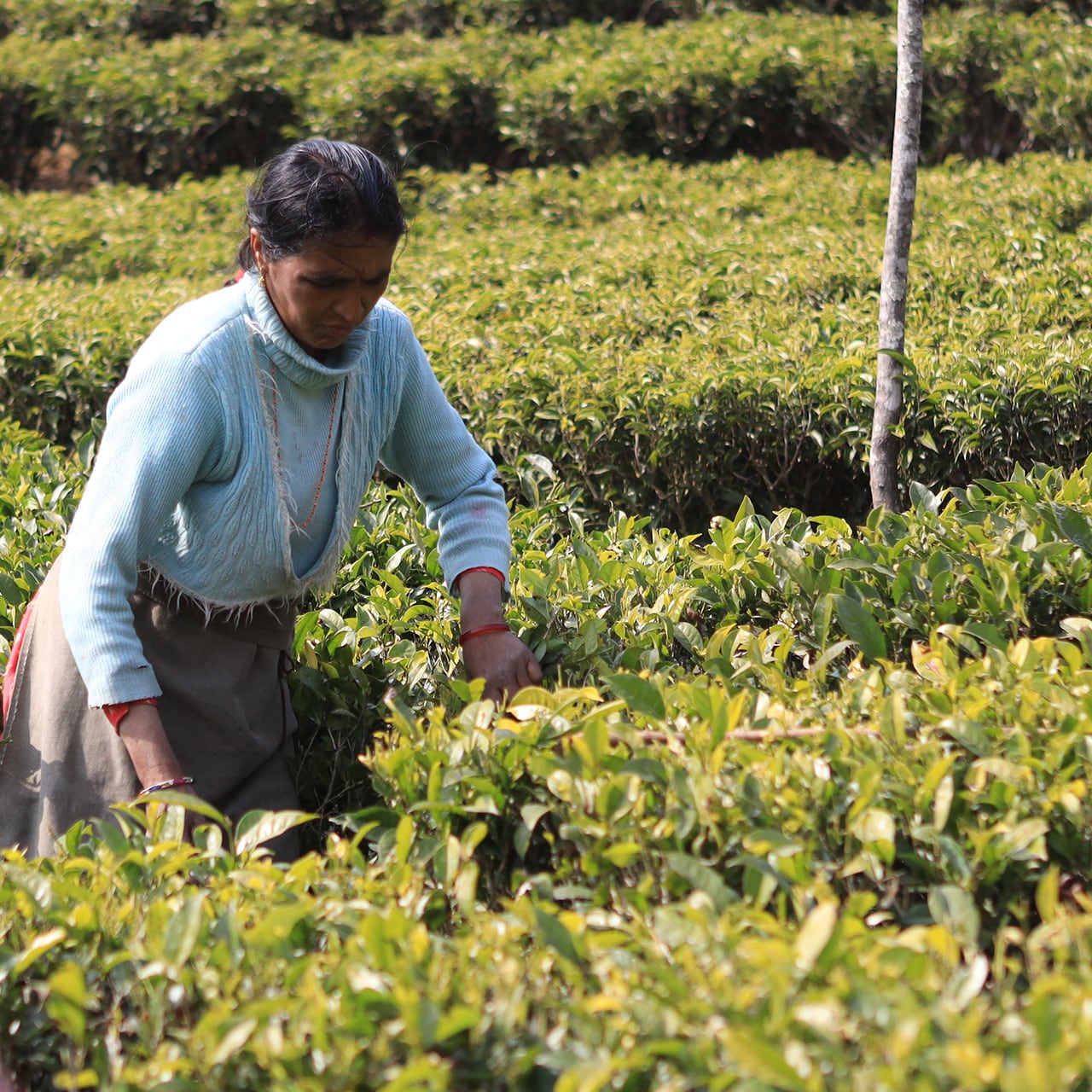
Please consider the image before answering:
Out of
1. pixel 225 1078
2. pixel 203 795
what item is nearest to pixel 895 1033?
pixel 225 1078

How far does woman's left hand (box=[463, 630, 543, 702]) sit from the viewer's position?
2314 millimetres

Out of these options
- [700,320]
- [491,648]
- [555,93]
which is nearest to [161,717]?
Result: [491,648]

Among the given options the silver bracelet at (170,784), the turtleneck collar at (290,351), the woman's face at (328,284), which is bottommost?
the silver bracelet at (170,784)

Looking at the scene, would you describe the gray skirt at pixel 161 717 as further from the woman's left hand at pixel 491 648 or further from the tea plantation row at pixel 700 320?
the tea plantation row at pixel 700 320

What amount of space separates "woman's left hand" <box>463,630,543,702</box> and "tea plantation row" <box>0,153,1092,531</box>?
158cm

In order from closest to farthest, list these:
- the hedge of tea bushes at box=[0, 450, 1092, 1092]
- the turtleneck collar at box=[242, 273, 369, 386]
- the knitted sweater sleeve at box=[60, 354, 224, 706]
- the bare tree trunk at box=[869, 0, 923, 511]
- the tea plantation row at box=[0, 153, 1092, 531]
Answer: the hedge of tea bushes at box=[0, 450, 1092, 1092] → the knitted sweater sleeve at box=[60, 354, 224, 706] → the turtleneck collar at box=[242, 273, 369, 386] → the bare tree trunk at box=[869, 0, 923, 511] → the tea plantation row at box=[0, 153, 1092, 531]

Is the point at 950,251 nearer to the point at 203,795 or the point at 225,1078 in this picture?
the point at 203,795

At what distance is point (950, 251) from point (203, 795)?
390 centimetres

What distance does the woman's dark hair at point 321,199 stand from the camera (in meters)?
1.97

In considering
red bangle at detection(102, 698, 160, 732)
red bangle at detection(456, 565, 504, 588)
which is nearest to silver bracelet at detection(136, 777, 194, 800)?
red bangle at detection(102, 698, 160, 732)

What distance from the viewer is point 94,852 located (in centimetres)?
190

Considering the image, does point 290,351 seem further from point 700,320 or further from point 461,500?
point 700,320

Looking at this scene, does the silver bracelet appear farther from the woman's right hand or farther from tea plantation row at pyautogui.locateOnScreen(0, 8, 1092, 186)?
tea plantation row at pyautogui.locateOnScreen(0, 8, 1092, 186)

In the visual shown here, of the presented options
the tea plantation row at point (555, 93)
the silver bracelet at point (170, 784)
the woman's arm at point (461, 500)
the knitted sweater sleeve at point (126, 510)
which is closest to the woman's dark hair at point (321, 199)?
the knitted sweater sleeve at point (126, 510)
